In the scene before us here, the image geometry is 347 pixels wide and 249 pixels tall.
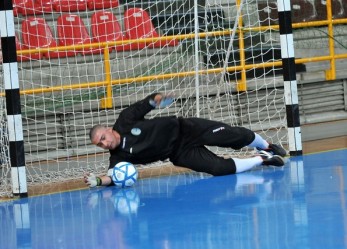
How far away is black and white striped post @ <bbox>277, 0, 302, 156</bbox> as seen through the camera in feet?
40.1

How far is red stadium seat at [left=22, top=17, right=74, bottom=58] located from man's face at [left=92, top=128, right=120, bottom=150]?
11.4 feet

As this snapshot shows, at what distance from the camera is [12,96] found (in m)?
10.5

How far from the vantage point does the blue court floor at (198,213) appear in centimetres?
782

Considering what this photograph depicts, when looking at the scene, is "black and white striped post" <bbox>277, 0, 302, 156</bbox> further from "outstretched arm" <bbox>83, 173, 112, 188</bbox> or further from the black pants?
Answer: "outstretched arm" <bbox>83, 173, 112, 188</bbox>

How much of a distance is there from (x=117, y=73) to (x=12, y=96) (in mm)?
4154

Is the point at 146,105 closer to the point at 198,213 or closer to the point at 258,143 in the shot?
the point at 258,143

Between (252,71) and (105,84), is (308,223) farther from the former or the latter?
(252,71)

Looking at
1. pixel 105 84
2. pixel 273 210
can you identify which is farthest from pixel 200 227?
pixel 105 84

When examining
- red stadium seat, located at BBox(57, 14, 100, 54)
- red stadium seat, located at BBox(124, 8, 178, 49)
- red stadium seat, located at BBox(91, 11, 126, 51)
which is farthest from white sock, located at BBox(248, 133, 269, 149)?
red stadium seat, located at BBox(91, 11, 126, 51)

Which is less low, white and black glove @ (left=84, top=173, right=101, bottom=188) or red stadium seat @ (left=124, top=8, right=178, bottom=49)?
red stadium seat @ (left=124, top=8, right=178, bottom=49)

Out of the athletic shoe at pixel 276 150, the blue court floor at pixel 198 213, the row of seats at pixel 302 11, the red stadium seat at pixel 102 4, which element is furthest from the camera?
the row of seats at pixel 302 11

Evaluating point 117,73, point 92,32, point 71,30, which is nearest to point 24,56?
point 71,30

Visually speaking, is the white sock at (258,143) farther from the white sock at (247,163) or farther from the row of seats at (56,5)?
the row of seats at (56,5)

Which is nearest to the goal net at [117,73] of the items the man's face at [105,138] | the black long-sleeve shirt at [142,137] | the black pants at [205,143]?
the black pants at [205,143]
